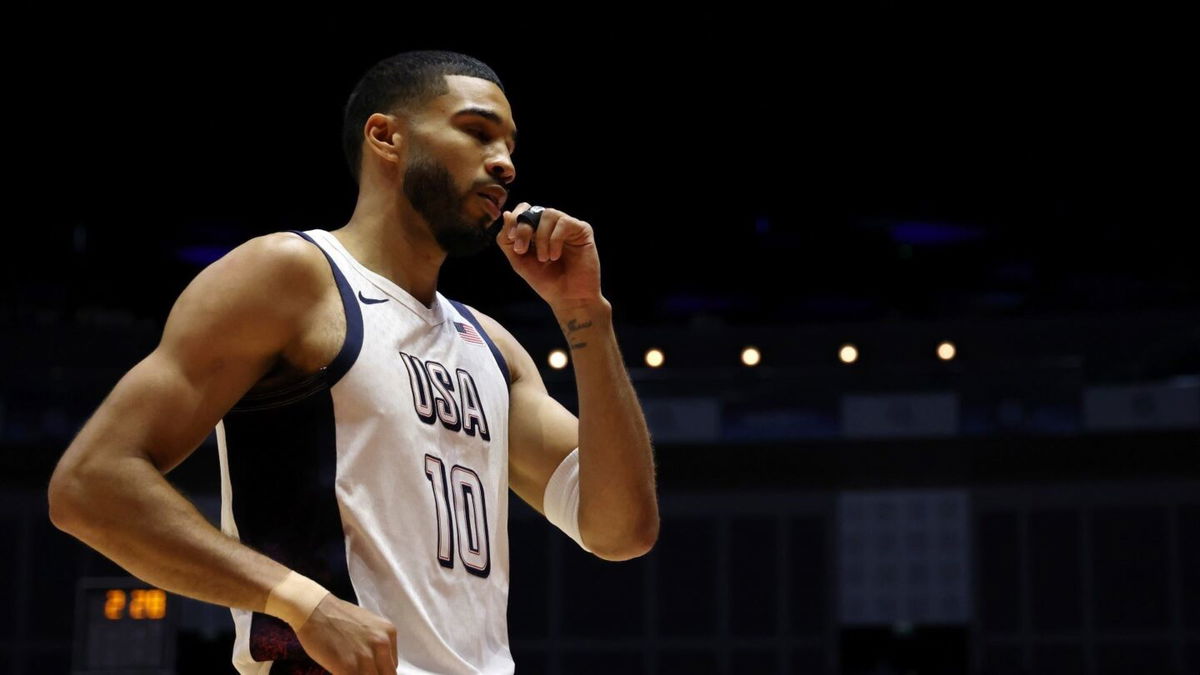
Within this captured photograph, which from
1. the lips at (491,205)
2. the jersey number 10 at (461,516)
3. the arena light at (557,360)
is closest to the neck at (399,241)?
the lips at (491,205)

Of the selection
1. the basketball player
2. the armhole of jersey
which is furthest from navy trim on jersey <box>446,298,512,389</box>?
the armhole of jersey

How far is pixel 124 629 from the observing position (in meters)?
6.20

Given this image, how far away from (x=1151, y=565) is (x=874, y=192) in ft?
10.9

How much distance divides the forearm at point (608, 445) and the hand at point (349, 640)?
54cm

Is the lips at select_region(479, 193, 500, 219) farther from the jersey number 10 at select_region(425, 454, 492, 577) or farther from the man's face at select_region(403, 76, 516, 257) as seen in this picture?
the jersey number 10 at select_region(425, 454, 492, 577)

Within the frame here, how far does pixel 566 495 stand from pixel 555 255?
16.1 inches

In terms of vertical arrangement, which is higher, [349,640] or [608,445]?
[608,445]

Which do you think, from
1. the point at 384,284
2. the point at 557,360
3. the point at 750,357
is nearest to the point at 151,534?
the point at 384,284

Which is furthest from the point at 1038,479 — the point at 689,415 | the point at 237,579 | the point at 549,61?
the point at 237,579

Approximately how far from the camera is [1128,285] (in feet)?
36.9

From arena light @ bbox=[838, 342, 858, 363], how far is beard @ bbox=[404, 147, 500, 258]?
811cm

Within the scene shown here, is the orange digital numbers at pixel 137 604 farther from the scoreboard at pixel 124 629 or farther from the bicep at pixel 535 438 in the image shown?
the bicep at pixel 535 438

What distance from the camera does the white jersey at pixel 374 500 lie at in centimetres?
198

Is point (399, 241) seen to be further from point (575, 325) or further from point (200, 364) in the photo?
point (200, 364)
